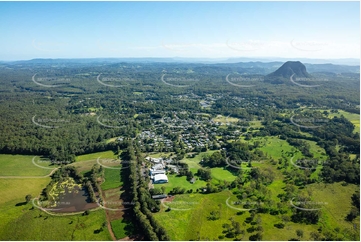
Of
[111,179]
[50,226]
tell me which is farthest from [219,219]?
[50,226]

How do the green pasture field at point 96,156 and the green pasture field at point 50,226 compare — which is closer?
the green pasture field at point 50,226

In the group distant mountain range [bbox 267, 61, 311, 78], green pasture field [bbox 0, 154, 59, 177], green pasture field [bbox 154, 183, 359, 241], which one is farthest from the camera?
distant mountain range [bbox 267, 61, 311, 78]

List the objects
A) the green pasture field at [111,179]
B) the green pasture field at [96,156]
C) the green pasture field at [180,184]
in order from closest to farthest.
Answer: the green pasture field at [180,184] → the green pasture field at [111,179] → the green pasture field at [96,156]

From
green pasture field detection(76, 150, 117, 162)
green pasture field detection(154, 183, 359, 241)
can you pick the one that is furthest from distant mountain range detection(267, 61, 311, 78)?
green pasture field detection(76, 150, 117, 162)

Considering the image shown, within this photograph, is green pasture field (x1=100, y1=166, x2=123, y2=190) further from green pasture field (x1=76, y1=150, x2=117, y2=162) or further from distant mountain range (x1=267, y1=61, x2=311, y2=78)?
distant mountain range (x1=267, y1=61, x2=311, y2=78)

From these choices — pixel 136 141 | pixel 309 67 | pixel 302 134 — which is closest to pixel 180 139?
pixel 136 141

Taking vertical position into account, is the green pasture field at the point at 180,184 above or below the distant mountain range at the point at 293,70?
below

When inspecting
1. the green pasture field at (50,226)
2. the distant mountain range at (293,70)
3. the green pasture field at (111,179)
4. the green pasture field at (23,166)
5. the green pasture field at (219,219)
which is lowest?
the green pasture field at (50,226)

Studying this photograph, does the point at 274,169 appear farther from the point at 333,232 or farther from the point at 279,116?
the point at 279,116

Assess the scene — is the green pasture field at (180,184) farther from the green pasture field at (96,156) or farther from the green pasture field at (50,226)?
the green pasture field at (96,156)

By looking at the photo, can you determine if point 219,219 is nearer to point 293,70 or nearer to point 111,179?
point 111,179

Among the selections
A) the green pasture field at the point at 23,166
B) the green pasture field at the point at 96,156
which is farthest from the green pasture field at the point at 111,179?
the green pasture field at the point at 23,166

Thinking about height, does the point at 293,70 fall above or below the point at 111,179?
above

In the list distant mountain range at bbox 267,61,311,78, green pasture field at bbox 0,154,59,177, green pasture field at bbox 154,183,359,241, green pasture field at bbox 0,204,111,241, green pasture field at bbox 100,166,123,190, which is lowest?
green pasture field at bbox 0,204,111,241
